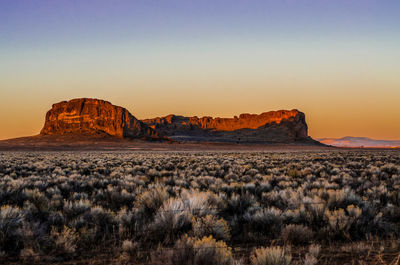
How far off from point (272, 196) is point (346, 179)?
18.5ft

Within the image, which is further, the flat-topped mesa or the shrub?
the flat-topped mesa

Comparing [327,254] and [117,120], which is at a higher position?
[117,120]

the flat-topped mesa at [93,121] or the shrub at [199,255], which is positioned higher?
the flat-topped mesa at [93,121]

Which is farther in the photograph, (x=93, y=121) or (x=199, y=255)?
(x=93, y=121)

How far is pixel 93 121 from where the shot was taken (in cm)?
13512

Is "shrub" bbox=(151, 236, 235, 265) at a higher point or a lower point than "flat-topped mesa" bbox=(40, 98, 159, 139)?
lower

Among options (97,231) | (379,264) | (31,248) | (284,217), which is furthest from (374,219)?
(31,248)

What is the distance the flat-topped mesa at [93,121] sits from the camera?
412 feet

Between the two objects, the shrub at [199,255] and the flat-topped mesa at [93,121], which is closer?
the shrub at [199,255]

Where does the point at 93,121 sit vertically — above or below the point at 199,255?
above

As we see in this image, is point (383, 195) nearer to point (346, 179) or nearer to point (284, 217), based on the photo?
point (346, 179)

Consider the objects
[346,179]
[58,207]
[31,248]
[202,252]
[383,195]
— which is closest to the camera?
[202,252]

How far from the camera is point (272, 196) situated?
769 cm

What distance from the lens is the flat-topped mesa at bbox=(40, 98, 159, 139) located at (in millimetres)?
125562
